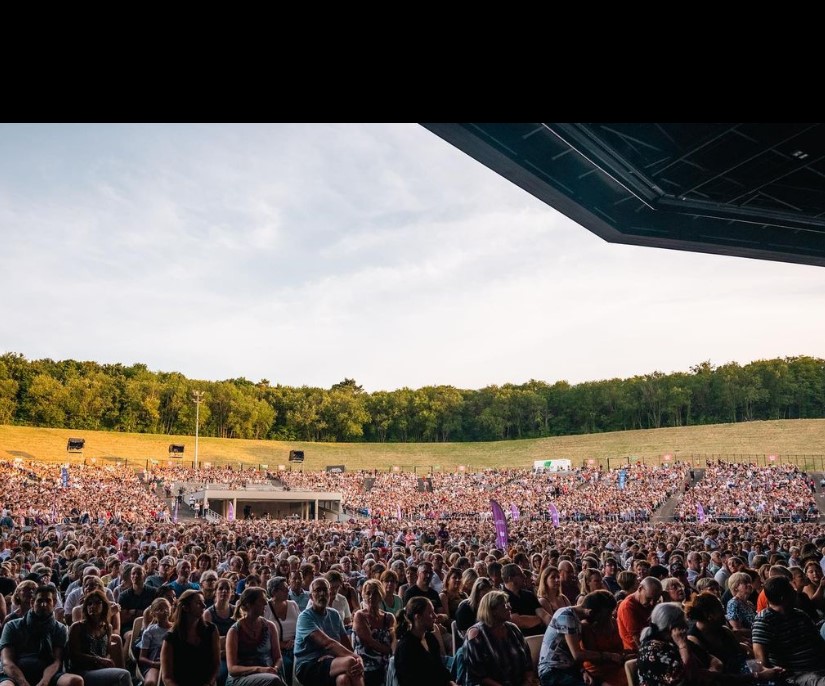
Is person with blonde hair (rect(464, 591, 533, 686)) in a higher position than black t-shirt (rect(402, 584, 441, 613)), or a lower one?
higher

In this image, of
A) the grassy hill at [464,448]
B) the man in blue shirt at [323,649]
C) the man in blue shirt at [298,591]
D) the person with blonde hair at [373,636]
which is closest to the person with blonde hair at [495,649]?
the man in blue shirt at [323,649]

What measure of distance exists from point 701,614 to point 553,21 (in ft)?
14.4

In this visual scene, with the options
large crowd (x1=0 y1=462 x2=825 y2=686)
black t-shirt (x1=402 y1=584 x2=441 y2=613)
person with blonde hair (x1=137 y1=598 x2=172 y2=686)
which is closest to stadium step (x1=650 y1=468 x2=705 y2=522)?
large crowd (x1=0 y1=462 x2=825 y2=686)

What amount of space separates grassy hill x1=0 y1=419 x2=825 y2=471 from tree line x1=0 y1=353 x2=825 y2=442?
1638 centimetres

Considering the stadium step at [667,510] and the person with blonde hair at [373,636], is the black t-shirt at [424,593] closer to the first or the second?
the person with blonde hair at [373,636]

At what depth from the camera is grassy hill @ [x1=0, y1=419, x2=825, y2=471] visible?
76.4m

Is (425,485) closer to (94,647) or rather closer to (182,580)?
(182,580)

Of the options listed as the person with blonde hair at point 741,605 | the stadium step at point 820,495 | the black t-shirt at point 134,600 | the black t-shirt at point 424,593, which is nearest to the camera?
the person with blonde hair at point 741,605

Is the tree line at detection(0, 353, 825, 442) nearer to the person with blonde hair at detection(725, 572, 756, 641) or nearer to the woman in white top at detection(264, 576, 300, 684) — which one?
the woman in white top at detection(264, 576, 300, 684)

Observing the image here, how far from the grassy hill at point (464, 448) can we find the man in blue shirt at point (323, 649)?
71.1m

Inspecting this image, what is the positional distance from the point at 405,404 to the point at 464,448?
25059 millimetres

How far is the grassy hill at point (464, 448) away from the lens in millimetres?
76375

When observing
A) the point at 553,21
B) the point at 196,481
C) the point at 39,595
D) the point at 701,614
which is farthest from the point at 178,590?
the point at 196,481

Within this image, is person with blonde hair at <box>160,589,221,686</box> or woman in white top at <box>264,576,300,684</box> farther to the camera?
woman in white top at <box>264,576,300,684</box>
